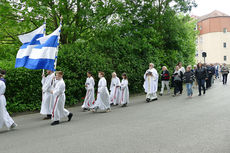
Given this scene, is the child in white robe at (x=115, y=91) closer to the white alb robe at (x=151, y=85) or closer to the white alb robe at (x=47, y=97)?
the white alb robe at (x=151, y=85)

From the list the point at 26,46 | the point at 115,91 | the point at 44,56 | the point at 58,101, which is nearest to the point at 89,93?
the point at 115,91

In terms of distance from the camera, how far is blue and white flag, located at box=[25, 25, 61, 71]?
26.9ft

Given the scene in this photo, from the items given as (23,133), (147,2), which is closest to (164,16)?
(147,2)

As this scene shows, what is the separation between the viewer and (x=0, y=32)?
13109mm

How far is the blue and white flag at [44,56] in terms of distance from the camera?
8.19 metres

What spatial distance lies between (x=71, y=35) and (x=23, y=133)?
9.19 meters

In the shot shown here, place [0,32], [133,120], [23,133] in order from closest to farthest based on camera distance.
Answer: [23,133] < [133,120] < [0,32]

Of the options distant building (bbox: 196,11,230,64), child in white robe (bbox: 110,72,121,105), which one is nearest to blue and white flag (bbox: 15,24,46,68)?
child in white robe (bbox: 110,72,121,105)

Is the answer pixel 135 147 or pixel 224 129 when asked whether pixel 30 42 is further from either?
pixel 224 129

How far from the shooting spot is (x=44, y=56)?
822 cm

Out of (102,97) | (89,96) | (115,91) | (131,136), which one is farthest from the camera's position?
(115,91)

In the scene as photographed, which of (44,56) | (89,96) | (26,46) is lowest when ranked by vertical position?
(89,96)

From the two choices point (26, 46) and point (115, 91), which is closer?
point (26, 46)

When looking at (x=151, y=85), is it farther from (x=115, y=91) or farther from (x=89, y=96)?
(x=89, y=96)
